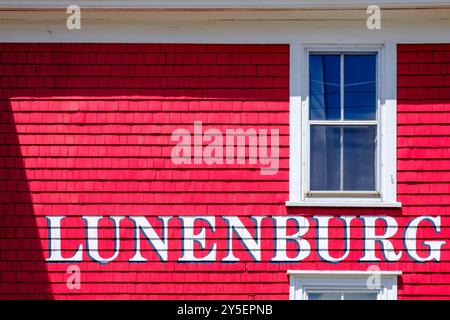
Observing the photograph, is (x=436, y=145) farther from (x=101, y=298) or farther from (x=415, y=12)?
(x=101, y=298)

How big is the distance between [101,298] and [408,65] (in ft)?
13.4

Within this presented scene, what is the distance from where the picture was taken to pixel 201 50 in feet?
27.9

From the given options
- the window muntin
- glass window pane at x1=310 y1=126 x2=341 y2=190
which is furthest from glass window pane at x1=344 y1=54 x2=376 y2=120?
glass window pane at x1=310 y1=126 x2=341 y2=190

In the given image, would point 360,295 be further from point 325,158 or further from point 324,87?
point 324,87

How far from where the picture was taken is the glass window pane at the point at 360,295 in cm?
837

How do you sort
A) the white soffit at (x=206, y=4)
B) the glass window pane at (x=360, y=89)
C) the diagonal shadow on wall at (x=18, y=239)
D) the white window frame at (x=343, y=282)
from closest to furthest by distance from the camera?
1. the white soffit at (x=206, y=4)
2. the white window frame at (x=343, y=282)
3. the diagonal shadow on wall at (x=18, y=239)
4. the glass window pane at (x=360, y=89)

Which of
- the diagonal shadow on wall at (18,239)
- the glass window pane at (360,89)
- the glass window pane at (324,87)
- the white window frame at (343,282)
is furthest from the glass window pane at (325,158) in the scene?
the diagonal shadow on wall at (18,239)

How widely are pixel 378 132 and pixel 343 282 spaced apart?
1.63 meters

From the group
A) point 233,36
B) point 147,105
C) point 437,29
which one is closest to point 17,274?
point 147,105

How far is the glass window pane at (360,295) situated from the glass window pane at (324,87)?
6.15ft

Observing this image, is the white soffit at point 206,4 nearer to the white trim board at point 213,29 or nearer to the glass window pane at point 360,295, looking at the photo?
the white trim board at point 213,29

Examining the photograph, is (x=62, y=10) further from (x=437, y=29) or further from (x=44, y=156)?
(x=437, y=29)

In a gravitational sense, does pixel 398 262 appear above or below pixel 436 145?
below
